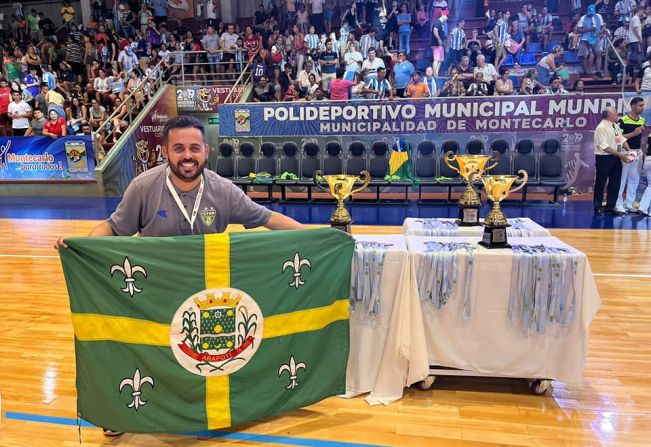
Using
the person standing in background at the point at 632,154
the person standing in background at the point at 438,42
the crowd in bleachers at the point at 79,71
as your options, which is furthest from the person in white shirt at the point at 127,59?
the person standing in background at the point at 632,154

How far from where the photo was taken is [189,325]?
236cm

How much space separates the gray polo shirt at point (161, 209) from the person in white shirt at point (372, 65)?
915cm

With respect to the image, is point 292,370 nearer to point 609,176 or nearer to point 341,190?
point 341,190

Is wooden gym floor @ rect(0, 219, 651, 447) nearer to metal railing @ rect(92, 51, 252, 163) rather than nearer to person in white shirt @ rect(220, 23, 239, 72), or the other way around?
metal railing @ rect(92, 51, 252, 163)

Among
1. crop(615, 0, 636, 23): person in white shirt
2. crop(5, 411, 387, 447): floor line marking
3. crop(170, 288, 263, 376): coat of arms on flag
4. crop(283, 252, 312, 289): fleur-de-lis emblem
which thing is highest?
crop(615, 0, 636, 23): person in white shirt

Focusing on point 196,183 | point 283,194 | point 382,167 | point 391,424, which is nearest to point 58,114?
point 283,194

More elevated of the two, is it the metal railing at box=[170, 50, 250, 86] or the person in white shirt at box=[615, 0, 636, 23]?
the person in white shirt at box=[615, 0, 636, 23]

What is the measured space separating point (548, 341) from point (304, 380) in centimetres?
131

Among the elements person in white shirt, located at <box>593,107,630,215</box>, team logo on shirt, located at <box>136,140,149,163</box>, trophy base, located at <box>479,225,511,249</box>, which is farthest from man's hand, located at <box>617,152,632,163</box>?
team logo on shirt, located at <box>136,140,149,163</box>

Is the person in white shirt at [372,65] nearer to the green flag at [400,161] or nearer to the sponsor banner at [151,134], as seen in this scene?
the green flag at [400,161]

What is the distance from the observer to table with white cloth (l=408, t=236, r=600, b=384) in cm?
263

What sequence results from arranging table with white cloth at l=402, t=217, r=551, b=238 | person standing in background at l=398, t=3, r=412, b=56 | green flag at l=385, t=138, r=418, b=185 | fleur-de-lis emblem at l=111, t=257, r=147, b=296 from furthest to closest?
1. person standing in background at l=398, t=3, r=412, b=56
2. green flag at l=385, t=138, r=418, b=185
3. table with white cloth at l=402, t=217, r=551, b=238
4. fleur-de-lis emblem at l=111, t=257, r=147, b=296

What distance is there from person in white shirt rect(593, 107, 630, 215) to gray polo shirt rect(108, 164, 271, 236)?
6.63 metres

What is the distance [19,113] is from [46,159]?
5.12ft
